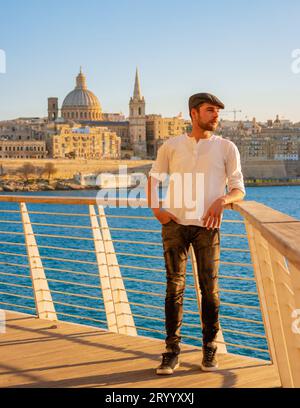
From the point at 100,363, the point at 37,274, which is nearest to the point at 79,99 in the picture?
the point at 37,274

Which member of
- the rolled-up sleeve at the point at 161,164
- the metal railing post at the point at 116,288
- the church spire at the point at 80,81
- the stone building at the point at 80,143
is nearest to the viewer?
the rolled-up sleeve at the point at 161,164

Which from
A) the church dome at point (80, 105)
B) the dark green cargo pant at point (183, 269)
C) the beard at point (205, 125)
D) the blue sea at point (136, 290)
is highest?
the church dome at point (80, 105)

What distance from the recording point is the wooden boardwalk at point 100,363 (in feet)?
7.31

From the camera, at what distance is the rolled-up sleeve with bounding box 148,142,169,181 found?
7.48 ft

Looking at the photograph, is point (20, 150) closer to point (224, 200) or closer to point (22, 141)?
point (22, 141)

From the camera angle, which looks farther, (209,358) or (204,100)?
(209,358)

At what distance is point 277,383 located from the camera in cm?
218

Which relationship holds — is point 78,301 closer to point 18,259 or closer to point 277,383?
point 18,259

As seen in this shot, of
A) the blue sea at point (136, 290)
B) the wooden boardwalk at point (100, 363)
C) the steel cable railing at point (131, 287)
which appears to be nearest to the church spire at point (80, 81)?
the blue sea at point (136, 290)

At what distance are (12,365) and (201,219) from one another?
0.85m

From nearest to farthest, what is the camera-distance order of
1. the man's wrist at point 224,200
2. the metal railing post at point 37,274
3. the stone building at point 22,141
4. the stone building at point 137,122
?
the man's wrist at point 224,200
the metal railing post at point 37,274
the stone building at point 22,141
the stone building at point 137,122

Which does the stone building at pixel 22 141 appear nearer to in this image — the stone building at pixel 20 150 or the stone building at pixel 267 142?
the stone building at pixel 20 150

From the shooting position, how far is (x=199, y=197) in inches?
88.3

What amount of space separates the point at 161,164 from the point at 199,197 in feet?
0.57
